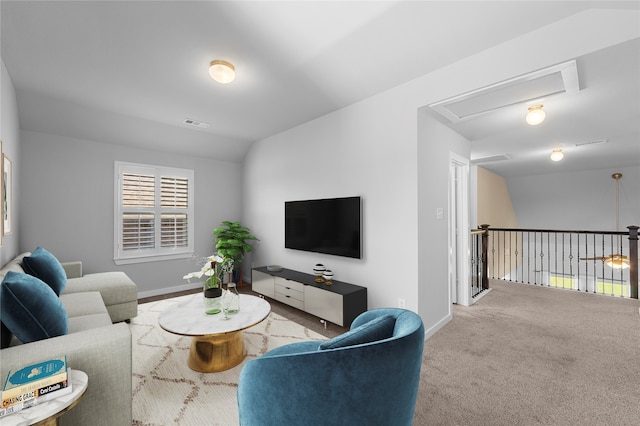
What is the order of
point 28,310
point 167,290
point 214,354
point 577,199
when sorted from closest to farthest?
point 28,310
point 214,354
point 167,290
point 577,199

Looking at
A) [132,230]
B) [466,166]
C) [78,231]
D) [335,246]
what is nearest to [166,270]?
[132,230]

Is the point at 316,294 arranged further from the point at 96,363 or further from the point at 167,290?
the point at 167,290

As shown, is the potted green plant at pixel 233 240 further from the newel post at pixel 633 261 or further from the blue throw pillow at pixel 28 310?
the newel post at pixel 633 261

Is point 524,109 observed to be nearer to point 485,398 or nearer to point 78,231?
point 485,398

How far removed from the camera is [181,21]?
211cm

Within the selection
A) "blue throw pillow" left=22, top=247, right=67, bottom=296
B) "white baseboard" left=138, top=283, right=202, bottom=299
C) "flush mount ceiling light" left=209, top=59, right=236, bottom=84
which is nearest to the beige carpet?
"flush mount ceiling light" left=209, top=59, right=236, bottom=84

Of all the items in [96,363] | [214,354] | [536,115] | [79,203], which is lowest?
[214,354]

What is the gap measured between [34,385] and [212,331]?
1056 millimetres

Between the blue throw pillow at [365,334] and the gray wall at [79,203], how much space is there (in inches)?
179

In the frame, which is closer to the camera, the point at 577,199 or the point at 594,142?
the point at 594,142

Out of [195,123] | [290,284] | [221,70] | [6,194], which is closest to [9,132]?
[6,194]

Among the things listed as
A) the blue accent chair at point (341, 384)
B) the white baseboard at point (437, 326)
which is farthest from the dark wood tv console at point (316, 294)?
the blue accent chair at point (341, 384)

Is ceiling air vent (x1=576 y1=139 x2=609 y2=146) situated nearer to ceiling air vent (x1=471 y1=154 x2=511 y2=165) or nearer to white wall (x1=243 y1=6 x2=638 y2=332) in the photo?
ceiling air vent (x1=471 y1=154 x2=511 y2=165)

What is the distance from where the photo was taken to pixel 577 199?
7.06 meters
